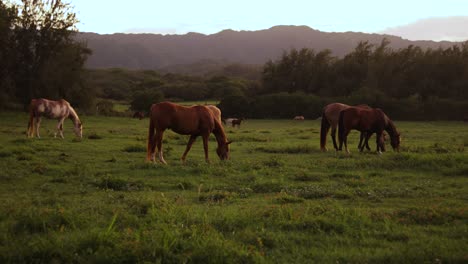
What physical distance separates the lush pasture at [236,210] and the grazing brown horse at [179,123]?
3.35 feet

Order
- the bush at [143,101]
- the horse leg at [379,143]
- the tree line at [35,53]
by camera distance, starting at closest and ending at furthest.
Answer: the horse leg at [379,143]
the tree line at [35,53]
the bush at [143,101]

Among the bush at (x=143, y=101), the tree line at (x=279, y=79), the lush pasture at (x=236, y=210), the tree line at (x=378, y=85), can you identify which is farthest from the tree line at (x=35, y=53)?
the lush pasture at (x=236, y=210)

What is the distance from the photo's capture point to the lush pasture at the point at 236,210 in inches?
193

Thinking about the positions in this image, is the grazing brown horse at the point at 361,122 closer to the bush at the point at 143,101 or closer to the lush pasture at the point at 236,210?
the lush pasture at the point at 236,210

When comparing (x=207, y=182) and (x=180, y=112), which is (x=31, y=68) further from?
(x=207, y=182)

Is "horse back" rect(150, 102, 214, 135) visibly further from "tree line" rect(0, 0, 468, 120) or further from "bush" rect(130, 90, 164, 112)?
"bush" rect(130, 90, 164, 112)

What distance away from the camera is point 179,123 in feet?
42.0

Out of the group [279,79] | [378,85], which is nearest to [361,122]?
[378,85]

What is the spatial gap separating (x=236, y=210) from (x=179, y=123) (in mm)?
6366

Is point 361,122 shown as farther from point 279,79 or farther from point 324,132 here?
point 279,79

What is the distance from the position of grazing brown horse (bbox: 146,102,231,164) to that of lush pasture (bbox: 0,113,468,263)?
102cm

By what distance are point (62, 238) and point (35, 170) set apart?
6.10 metres

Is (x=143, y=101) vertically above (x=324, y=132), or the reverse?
A: (x=324, y=132)

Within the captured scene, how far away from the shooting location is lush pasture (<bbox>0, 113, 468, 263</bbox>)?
4895 mm
